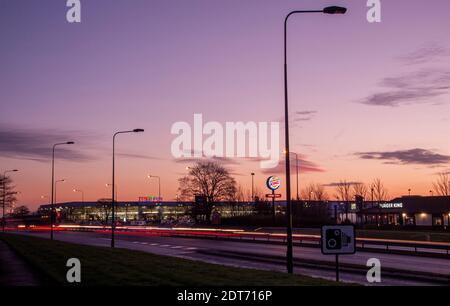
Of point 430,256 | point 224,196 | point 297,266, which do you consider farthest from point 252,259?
point 224,196

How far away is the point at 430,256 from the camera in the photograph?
3356cm

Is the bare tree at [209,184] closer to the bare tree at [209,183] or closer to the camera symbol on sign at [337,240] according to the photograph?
the bare tree at [209,183]

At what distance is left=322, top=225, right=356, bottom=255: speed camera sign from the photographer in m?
14.2

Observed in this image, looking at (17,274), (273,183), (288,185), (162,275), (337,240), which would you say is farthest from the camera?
(273,183)

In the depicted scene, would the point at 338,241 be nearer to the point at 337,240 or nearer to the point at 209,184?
the point at 337,240

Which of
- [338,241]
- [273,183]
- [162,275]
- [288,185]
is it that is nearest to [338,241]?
[338,241]

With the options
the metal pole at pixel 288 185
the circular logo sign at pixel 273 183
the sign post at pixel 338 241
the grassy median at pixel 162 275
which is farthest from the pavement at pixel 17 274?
the circular logo sign at pixel 273 183

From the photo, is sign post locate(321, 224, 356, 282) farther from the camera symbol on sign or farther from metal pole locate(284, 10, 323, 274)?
metal pole locate(284, 10, 323, 274)

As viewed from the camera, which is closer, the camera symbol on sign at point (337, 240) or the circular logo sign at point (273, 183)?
the camera symbol on sign at point (337, 240)

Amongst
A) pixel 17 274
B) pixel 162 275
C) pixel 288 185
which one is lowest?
Answer: pixel 17 274

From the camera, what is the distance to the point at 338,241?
1430 cm

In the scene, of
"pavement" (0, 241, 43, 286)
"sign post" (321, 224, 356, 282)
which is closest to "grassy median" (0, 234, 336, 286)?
"pavement" (0, 241, 43, 286)

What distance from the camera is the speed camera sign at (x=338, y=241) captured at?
14.2 meters

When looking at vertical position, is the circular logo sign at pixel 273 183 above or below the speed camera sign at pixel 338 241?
above
